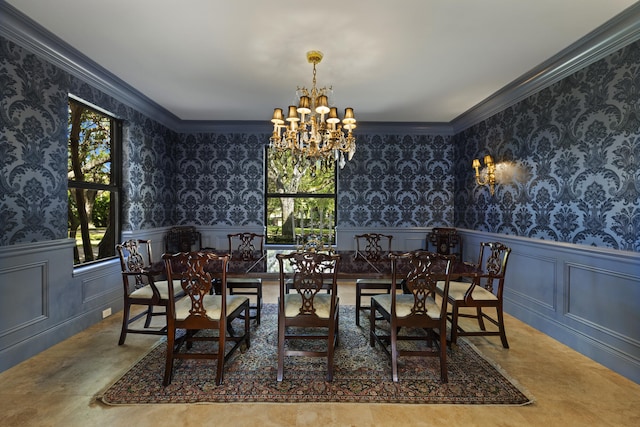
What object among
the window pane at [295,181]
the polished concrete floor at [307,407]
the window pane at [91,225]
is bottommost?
the polished concrete floor at [307,407]

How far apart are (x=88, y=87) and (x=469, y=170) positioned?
4922 mm

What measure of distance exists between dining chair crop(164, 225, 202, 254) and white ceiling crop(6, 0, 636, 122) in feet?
6.66

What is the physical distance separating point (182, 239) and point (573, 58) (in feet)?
17.0

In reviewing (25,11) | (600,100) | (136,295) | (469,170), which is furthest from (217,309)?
(469,170)

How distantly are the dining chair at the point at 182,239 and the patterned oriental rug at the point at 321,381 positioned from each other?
2379 millimetres

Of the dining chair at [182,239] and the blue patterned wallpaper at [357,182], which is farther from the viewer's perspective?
the blue patterned wallpaper at [357,182]

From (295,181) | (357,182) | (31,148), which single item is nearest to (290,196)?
(295,181)

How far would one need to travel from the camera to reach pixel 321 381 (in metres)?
2.08

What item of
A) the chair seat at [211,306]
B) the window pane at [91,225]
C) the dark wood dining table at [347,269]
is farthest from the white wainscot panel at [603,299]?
the window pane at [91,225]

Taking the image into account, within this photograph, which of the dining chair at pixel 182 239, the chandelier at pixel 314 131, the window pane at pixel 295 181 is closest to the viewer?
the chandelier at pixel 314 131

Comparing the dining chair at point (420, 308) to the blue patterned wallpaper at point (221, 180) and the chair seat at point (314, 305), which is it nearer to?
the chair seat at point (314, 305)

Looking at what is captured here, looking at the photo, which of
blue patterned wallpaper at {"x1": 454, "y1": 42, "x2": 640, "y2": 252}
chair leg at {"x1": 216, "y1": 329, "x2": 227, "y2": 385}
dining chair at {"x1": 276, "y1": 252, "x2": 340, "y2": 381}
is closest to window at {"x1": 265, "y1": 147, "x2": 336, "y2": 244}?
blue patterned wallpaper at {"x1": 454, "y1": 42, "x2": 640, "y2": 252}

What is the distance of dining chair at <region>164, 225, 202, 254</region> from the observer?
4.60 meters

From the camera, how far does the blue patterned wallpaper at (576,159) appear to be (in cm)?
226
